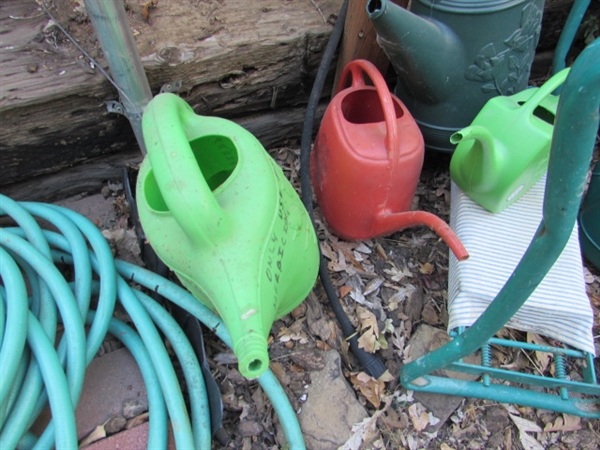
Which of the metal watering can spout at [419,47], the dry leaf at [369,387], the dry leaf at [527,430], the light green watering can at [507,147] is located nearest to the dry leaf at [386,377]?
the dry leaf at [369,387]

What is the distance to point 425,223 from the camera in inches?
40.0

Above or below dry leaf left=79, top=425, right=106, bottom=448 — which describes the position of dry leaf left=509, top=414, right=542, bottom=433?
below

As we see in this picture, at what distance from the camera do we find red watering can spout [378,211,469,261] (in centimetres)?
94

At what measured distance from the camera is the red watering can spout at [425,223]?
3.10 ft

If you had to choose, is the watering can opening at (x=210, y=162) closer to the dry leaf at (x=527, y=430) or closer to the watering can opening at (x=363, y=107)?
the watering can opening at (x=363, y=107)

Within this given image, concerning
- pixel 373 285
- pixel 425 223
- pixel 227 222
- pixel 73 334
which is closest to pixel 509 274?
pixel 425 223

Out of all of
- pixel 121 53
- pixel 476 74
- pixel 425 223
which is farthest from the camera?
pixel 476 74

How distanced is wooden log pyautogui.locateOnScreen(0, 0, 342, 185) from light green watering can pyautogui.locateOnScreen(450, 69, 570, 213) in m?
0.50

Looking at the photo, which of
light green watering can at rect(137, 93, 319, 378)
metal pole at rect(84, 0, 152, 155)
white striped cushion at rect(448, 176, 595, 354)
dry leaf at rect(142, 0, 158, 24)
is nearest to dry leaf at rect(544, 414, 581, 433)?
white striped cushion at rect(448, 176, 595, 354)

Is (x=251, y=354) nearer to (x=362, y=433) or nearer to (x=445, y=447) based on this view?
(x=362, y=433)

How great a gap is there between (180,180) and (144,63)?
1.89ft

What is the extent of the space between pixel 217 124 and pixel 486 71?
0.70 m

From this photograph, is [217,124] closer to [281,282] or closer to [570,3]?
[281,282]

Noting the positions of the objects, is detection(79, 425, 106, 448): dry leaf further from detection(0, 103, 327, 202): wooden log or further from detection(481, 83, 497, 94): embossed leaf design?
detection(481, 83, 497, 94): embossed leaf design
